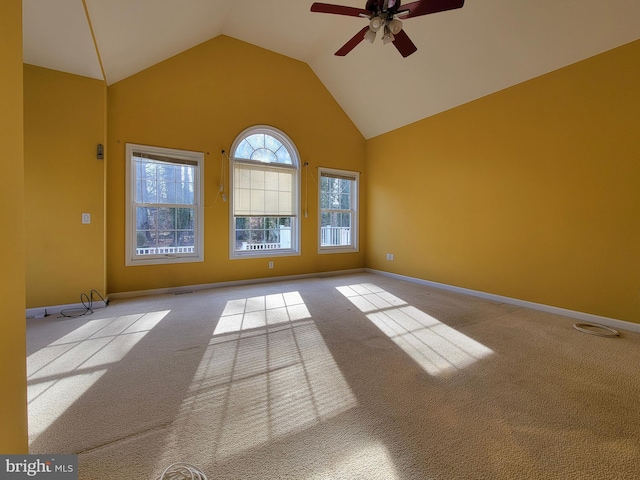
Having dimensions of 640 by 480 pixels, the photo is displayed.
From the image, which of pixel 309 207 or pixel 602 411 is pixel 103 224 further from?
pixel 602 411

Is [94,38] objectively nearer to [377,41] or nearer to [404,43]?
[404,43]

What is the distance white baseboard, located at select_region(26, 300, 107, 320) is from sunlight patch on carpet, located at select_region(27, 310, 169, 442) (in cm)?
57

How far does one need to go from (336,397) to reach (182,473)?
891 mm

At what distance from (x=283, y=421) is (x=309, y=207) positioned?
170 inches

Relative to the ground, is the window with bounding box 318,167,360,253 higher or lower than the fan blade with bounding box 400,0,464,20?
lower

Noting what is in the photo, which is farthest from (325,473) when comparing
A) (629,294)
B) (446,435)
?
(629,294)

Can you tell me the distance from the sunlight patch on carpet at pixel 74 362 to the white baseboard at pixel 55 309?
0.57 m

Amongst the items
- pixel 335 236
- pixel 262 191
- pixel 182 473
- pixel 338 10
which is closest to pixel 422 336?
pixel 182 473

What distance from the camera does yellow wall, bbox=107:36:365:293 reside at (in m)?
3.94

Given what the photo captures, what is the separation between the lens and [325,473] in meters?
1.20

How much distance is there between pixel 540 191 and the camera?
11.5 ft

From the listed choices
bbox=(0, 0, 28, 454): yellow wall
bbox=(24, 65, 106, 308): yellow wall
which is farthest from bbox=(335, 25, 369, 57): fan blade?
bbox=(24, 65, 106, 308): yellow wall

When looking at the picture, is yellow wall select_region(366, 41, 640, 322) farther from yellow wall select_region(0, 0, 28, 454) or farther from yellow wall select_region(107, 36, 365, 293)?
yellow wall select_region(0, 0, 28, 454)

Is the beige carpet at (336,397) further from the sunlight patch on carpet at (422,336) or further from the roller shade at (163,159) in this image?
the roller shade at (163,159)
